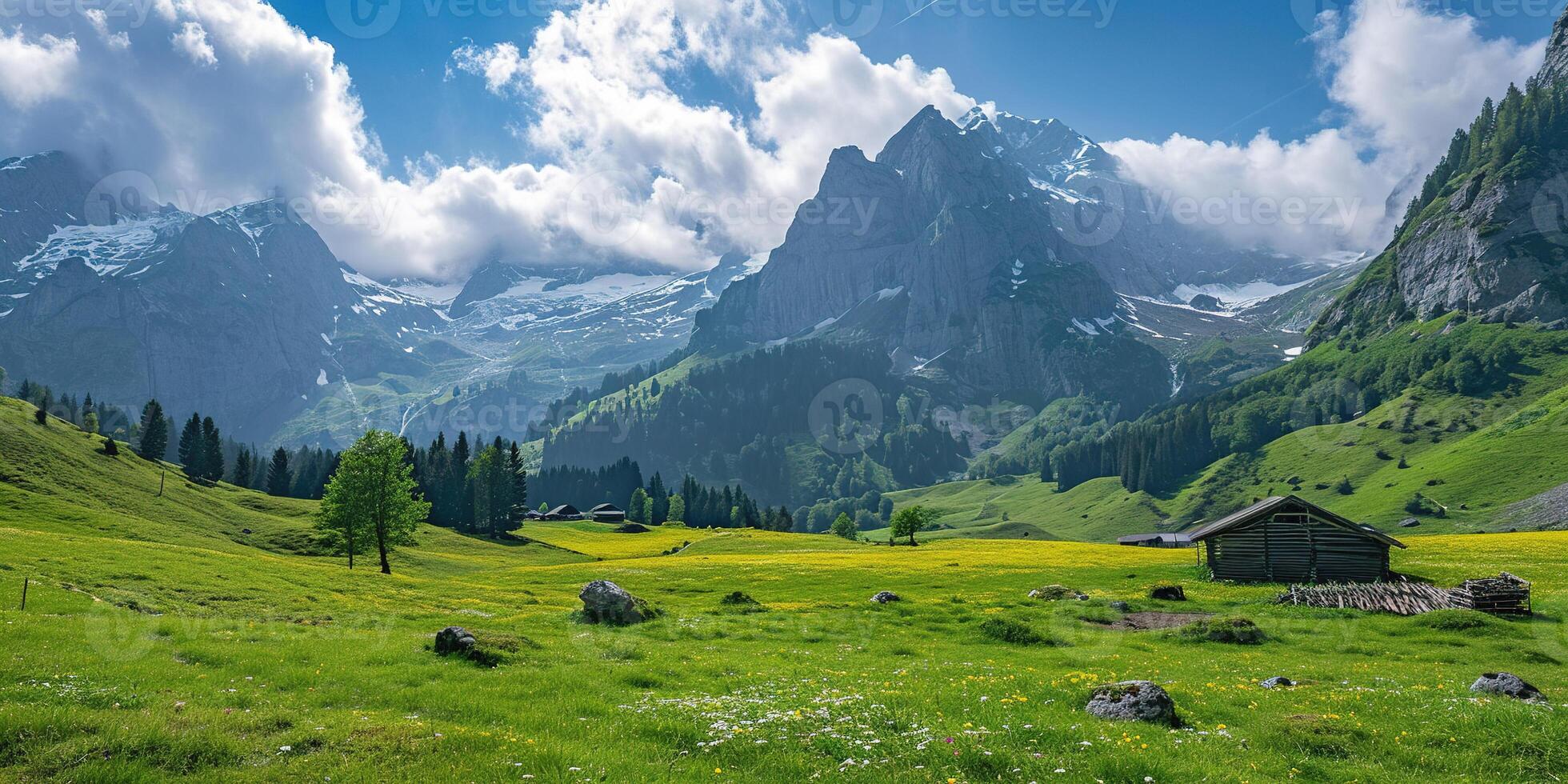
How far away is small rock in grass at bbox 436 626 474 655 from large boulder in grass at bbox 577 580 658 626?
12607 millimetres

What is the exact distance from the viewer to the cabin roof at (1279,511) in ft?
193

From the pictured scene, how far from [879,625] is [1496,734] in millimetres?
26213

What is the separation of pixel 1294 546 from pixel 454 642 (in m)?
64.9

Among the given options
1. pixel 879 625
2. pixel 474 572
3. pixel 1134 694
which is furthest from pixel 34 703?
pixel 474 572

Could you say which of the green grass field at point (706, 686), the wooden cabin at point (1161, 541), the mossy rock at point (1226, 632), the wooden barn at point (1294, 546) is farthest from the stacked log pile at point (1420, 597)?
the wooden cabin at point (1161, 541)

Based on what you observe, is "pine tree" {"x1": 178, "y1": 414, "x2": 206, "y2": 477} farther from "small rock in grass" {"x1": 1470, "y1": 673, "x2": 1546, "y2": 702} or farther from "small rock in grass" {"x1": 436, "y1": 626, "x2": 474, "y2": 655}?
"small rock in grass" {"x1": 1470, "y1": 673, "x2": 1546, "y2": 702}

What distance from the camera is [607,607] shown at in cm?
3675

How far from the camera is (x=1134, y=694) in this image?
1664 cm

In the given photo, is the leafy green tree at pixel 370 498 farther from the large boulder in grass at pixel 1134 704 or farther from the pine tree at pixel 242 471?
the pine tree at pixel 242 471

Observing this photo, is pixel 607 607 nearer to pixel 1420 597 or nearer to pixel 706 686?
pixel 706 686

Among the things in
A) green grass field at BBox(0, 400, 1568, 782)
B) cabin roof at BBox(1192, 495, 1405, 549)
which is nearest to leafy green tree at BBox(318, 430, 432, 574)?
green grass field at BBox(0, 400, 1568, 782)

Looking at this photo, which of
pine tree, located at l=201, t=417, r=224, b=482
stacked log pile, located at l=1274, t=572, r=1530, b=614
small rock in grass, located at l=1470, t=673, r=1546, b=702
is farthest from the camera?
pine tree, located at l=201, t=417, r=224, b=482

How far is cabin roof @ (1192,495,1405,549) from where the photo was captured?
5869cm

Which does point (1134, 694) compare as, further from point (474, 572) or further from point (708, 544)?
point (708, 544)
